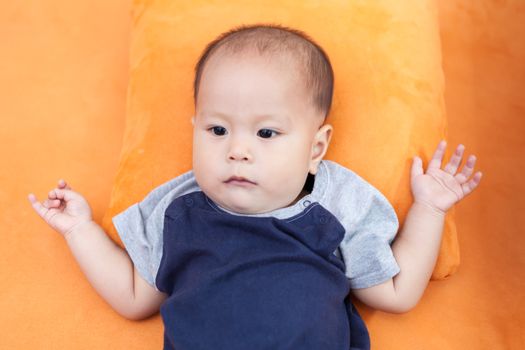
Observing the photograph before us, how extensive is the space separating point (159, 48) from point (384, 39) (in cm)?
58

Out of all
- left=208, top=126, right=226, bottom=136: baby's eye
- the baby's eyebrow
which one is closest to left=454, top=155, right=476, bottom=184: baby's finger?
the baby's eyebrow

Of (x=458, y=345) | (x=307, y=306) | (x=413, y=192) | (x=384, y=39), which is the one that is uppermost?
(x=384, y=39)

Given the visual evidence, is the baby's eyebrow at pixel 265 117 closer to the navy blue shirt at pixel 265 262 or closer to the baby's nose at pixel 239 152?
the baby's nose at pixel 239 152

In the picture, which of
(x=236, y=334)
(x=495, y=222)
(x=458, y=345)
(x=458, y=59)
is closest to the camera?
(x=236, y=334)

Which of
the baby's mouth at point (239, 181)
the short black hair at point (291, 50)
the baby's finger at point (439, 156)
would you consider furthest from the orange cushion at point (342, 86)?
the baby's mouth at point (239, 181)

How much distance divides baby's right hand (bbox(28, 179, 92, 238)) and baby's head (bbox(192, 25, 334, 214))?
32cm

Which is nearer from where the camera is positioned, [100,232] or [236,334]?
[236,334]

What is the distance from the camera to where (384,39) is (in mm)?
1466

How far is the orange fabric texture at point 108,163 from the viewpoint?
128 cm

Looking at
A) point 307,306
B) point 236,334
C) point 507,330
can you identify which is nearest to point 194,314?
point 236,334

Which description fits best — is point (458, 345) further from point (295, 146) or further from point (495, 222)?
point (295, 146)

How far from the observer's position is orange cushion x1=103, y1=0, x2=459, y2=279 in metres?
1.37

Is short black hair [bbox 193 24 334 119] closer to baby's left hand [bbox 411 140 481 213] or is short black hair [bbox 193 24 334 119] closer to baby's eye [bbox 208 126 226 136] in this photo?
baby's eye [bbox 208 126 226 136]

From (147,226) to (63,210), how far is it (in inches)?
8.5
